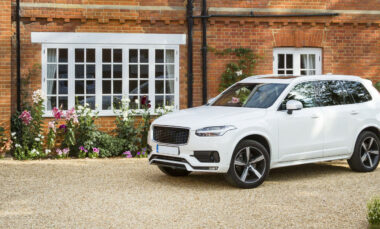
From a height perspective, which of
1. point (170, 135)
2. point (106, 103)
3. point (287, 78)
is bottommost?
point (170, 135)

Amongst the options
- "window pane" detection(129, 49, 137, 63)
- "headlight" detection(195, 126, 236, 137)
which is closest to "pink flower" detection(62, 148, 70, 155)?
"window pane" detection(129, 49, 137, 63)

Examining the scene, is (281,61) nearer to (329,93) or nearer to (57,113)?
(329,93)

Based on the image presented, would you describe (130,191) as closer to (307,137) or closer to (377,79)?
(307,137)

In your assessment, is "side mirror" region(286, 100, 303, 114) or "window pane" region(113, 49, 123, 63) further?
"window pane" region(113, 49, 123, 63)

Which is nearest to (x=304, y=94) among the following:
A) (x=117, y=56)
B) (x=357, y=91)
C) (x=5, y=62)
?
(x=357, y=91)

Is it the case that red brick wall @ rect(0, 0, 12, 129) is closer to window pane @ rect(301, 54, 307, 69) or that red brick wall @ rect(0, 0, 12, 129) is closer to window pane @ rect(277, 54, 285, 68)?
window pane @ rect(277, 54, 285, 68)

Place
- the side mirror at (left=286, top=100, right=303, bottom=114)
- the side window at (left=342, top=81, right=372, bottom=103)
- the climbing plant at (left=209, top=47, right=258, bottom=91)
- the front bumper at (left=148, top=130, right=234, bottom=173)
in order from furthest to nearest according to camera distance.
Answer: the climbing plant at (left=209, top=47, right=258, bottom=91)
the side window at (left=342, top=81, right=372, bottom=103)
the side mirror at (left=286, top=100, right=303, bottom=114)
the front bumper at (left=148, top=130, right=234, bottom=173)

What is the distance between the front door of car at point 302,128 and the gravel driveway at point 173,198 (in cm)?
47

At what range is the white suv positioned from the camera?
29.5 feet

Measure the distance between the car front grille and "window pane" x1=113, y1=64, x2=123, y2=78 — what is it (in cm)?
467

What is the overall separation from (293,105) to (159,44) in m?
5.51

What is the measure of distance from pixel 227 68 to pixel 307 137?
16.8ft

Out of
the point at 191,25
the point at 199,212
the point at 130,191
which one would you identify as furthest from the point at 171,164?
the point at 191,25

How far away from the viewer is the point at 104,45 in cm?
1400
